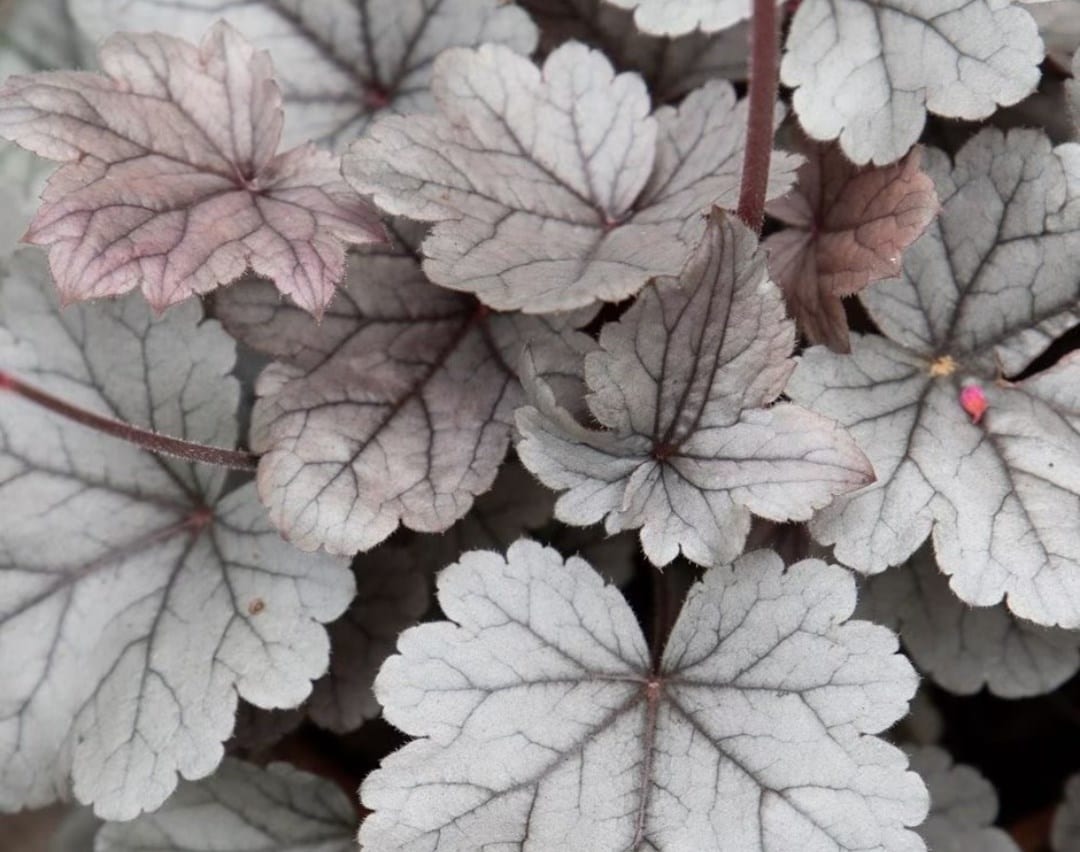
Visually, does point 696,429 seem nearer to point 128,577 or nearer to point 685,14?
point 685,14

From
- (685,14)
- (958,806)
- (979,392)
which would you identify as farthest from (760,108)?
(958,806)

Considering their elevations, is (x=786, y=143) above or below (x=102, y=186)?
above

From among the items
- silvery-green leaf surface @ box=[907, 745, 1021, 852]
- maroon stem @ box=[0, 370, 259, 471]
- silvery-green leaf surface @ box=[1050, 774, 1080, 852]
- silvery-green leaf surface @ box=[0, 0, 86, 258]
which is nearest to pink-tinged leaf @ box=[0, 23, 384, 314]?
maroon stem @ box=[0, 370, 259, 471]

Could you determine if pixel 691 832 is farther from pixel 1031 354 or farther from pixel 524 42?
pixel 524 42

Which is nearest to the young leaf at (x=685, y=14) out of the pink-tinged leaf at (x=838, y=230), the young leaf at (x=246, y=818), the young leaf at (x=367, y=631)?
the pink-tinged leaf at (x=838, y=230)

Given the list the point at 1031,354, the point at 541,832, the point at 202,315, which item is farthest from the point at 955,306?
the point at 202,315

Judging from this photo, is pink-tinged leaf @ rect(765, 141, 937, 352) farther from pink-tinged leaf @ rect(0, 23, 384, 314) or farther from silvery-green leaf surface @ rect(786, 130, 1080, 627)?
pink-tinged leaf @ rect(0, 23, 384, 314)

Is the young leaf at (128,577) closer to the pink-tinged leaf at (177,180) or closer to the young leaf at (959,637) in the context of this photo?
the pink-tinged leaf at (177,180)
